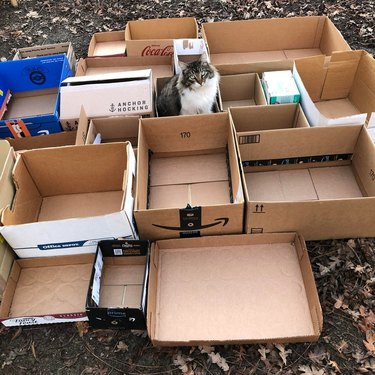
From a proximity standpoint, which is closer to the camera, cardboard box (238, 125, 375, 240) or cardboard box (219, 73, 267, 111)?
cardboard box (238, 125, 375, 240)

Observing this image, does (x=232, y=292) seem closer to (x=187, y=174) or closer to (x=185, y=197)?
(x=185, y=197)

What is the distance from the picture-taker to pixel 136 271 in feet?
6.88

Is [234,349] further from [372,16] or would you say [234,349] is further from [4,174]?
[372,16]

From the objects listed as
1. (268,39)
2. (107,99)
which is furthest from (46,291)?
(268,39)

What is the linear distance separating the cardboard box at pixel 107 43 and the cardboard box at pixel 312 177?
1.85m

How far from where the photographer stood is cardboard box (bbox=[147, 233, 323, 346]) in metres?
1.83

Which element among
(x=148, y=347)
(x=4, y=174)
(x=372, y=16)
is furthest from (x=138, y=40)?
(x=372, y=16)

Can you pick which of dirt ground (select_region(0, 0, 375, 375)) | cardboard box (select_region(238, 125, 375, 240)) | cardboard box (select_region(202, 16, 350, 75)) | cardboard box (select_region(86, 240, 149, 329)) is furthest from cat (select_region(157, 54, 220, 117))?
dirt ground (select_region(0, 0, 375, 375))

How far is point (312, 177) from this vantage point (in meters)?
2.46

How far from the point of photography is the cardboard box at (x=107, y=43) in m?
3.43

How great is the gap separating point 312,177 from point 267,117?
0.53m

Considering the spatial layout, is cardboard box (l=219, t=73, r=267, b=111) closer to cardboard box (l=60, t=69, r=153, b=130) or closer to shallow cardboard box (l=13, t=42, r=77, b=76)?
cardboard box (l=60, t=69, r=153, b=130)

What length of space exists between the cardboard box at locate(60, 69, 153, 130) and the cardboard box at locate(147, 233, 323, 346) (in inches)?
40.7

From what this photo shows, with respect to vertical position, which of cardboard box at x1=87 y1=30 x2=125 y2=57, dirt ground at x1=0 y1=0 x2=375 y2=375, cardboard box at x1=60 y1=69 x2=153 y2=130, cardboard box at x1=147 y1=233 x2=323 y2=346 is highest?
cardboard box at x1=60 y1=69 x2=153 y2=130
